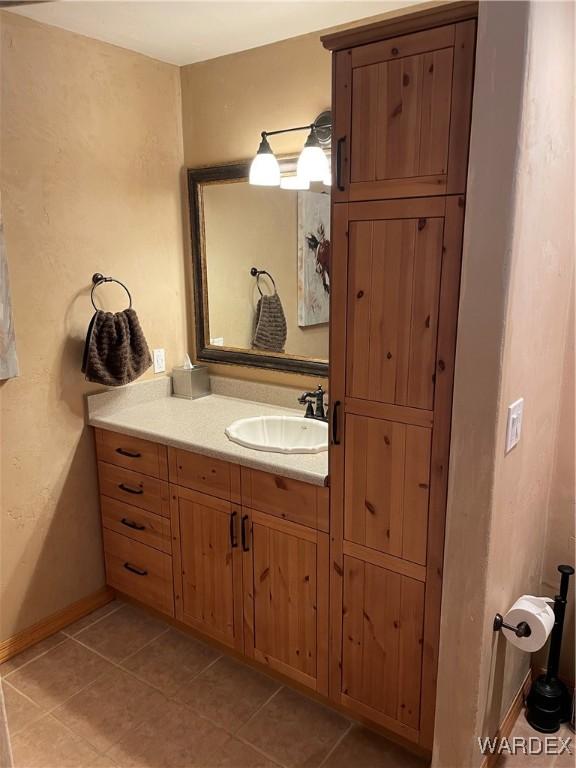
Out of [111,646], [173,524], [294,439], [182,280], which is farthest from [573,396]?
[111,646]

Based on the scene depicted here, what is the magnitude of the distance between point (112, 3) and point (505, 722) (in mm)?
2788

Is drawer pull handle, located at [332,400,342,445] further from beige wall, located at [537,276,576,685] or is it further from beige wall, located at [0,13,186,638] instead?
beige wall, located at [0,13,186,638]

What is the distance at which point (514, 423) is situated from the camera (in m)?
1.52

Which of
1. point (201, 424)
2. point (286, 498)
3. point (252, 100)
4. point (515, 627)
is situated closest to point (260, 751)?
point (286, 498)

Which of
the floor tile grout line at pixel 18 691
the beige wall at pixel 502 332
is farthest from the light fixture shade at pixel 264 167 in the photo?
the floor tile grout line at pixel 18 691

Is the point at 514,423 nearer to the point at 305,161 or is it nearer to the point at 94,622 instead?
the point at 305,161

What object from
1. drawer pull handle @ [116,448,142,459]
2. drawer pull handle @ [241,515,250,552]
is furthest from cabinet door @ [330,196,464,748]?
drawer pull handle @ [116,448,142,459]

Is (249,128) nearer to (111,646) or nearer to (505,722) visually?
(111,646)

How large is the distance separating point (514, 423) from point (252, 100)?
1784mm

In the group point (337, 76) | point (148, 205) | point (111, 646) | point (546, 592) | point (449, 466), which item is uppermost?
point (337, 76)

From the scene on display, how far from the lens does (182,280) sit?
2832 mm

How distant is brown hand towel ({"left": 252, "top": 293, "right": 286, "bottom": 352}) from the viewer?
255 centimetres

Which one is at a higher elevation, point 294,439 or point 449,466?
point 449,466

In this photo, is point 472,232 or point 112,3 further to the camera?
point 112,3
